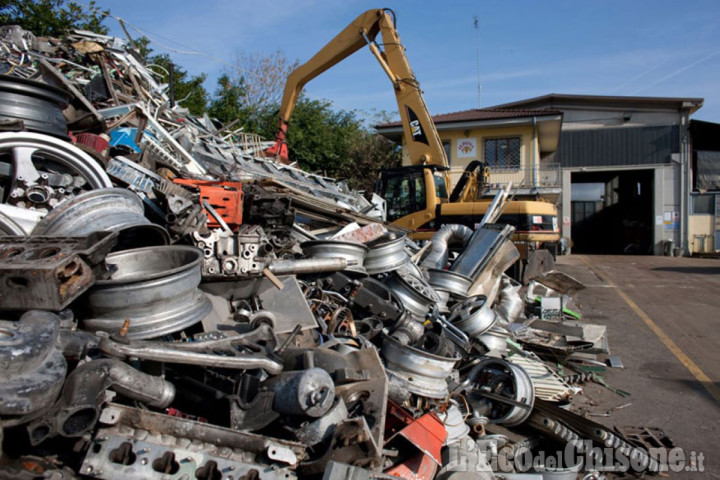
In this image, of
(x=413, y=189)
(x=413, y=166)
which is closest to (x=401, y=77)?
(x=413, y=166)

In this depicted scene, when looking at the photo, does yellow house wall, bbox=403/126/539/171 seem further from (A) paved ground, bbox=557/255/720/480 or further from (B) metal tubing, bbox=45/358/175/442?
(B) metal tubing, bbox=45/358/175/442

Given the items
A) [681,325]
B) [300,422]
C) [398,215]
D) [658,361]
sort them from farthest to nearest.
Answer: [398,215] < [681,325] < [658,361] < [300,422]

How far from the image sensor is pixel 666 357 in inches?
215

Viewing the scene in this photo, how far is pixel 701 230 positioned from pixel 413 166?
17002mm

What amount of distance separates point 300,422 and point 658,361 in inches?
184

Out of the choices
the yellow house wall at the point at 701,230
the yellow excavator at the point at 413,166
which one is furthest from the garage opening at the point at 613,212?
the yellow excavator at the point at 413,166

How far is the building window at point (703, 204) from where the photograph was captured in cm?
2081

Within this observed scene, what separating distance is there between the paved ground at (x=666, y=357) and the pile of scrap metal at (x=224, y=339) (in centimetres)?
54

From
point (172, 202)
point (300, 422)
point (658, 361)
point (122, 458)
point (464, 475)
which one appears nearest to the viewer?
point (122, 458)

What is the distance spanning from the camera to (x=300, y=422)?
2299 mm

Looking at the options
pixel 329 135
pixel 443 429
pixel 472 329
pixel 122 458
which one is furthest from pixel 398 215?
pixel 329 135

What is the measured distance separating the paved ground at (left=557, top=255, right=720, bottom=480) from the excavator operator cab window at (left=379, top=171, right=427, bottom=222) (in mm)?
3760

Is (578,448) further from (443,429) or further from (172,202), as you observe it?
(172,202)

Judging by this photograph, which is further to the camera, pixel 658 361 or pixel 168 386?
pixel 658 361
